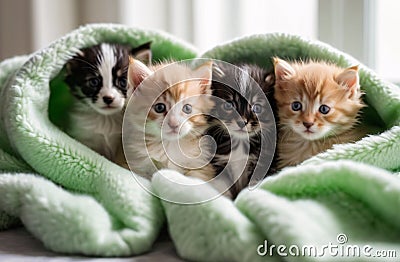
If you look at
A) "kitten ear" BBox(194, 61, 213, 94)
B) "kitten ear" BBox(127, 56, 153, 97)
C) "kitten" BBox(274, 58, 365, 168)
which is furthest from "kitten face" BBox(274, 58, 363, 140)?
"kitten ear" BBox(127, 56, 153, 97)

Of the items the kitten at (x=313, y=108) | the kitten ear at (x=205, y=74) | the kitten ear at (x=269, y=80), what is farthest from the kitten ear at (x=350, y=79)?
the kitten ear at (x=205, y=74)

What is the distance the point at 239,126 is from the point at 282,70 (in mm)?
141

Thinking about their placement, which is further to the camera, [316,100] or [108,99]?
[108,99]

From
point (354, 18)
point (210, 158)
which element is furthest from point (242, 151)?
point (354, 18)

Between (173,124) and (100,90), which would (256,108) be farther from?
(100,90)

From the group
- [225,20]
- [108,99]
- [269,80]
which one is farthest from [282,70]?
[225,20]

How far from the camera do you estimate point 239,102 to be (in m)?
1.03

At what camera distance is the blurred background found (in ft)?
4.94

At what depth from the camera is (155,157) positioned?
1.08 metres

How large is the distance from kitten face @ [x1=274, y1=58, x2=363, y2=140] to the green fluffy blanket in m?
0.06

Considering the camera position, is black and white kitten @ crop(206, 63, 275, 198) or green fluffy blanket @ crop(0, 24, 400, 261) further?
black and white kitten @ crop(206, 63, 275, 198)

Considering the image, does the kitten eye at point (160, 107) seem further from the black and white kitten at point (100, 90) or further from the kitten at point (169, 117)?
the black and white kitten at point (100, 90)

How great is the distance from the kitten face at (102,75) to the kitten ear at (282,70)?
0.28m

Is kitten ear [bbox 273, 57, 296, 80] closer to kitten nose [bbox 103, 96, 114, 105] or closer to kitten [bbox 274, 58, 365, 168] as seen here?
kitten [bbox 274, 58, 365, 168]
